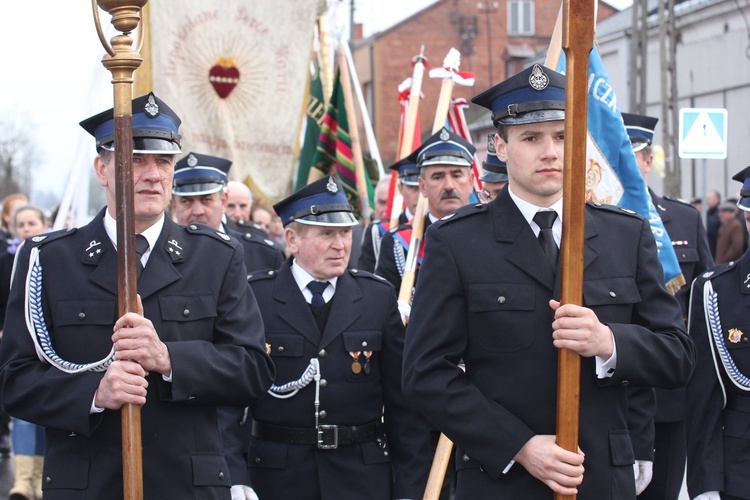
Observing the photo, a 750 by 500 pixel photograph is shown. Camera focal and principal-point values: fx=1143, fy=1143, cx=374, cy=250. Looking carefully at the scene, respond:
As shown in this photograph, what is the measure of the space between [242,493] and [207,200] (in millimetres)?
2930

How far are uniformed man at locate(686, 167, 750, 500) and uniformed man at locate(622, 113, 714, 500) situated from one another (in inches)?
40.6

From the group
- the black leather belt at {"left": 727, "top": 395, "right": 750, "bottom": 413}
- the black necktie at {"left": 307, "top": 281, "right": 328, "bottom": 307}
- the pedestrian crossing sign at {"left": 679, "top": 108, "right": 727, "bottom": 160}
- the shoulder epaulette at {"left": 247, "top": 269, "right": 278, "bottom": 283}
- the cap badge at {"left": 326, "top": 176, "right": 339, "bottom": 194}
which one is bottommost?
the black leather belt at {"left": 727, "top": 395, "right": 750, "bottom": 413}

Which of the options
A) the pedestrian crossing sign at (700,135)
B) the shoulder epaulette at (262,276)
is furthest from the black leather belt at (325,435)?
the pedestrian crossing sign at (700,135)

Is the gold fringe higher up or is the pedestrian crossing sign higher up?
the pedestrian crossing sign

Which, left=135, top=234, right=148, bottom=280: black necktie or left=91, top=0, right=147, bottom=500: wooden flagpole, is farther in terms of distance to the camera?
left=135, top=234, right=148, bottom=280: black necktie

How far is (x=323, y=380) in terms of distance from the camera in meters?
5.30

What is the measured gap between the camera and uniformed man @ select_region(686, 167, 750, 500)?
488cm

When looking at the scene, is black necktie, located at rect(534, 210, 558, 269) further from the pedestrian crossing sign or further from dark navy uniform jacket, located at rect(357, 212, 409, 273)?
the pedestrian crossing sign

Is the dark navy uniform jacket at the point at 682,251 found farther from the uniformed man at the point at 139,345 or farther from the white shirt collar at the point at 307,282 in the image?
the uniformed man at the point at 139,345

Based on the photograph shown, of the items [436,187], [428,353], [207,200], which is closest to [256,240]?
[207,200]

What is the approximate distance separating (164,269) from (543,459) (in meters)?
1.51

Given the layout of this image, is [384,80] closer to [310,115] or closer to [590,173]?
[310,115]

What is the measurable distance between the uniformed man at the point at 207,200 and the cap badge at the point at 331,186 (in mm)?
1610

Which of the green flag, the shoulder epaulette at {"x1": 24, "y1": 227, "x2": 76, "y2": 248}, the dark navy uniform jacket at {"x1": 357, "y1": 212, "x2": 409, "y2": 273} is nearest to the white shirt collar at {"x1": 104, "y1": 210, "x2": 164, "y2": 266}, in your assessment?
the shoulder epaulette at {"x1": 24, "y1": 227, "x2": 76, "y2": 248}
